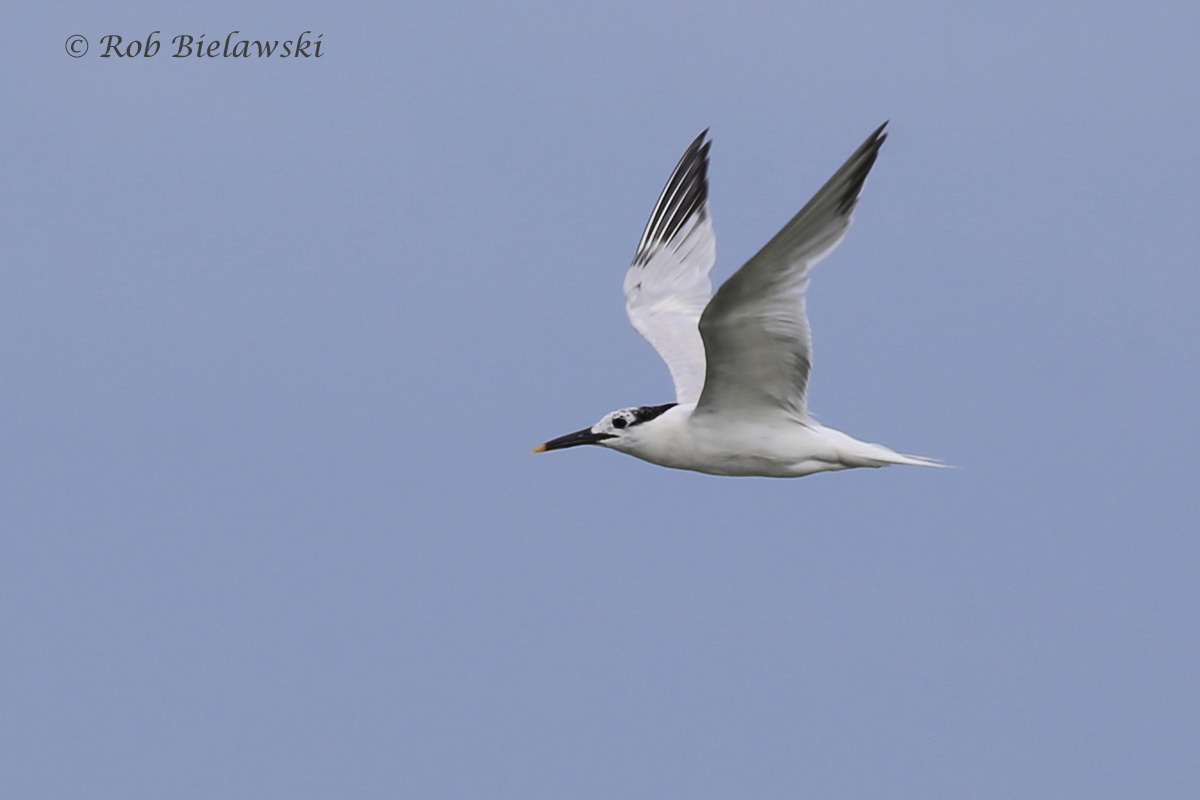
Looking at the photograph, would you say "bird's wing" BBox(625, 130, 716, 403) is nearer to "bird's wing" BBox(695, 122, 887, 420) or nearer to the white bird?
the white bird

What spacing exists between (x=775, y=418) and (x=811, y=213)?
6.93ft

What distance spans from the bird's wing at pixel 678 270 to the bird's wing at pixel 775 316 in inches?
65.6

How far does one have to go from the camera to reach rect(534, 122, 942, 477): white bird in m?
9.19

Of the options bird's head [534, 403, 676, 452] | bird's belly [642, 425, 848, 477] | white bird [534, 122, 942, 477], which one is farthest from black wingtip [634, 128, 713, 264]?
bird's belly [642, 425, 848, 477]

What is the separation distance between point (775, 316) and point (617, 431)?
201cm

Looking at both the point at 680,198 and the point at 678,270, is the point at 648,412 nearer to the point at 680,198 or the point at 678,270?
the point at 678,270

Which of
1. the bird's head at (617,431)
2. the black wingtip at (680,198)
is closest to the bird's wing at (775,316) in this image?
the bird's head at (617,431)

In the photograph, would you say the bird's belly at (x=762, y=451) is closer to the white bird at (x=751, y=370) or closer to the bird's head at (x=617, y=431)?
the white bird at (x=751, y=370)

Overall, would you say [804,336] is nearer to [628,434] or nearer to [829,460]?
[829,460]

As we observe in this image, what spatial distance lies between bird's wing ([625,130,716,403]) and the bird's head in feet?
3.19

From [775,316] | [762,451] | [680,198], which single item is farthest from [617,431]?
[680,198]

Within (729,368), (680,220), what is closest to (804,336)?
(729,368)

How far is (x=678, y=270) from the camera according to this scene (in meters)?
13.6

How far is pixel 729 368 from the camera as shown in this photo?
10352 mm
